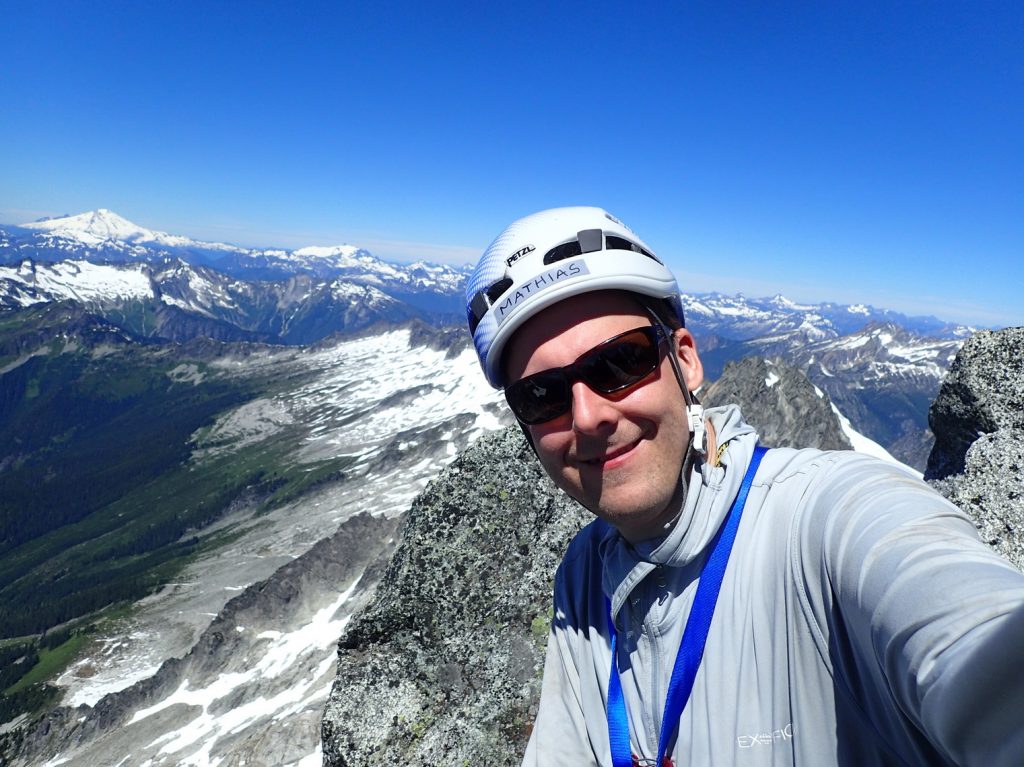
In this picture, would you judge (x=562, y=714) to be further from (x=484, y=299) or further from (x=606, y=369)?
(x=484, y=299)

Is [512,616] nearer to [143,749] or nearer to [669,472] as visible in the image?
[669,472]

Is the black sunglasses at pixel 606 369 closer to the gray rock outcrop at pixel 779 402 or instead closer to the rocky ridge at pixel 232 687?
the rocky ridge at pixel 232 687

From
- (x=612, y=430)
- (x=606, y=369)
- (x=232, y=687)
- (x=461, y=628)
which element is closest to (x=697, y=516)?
(x=612, y=430)

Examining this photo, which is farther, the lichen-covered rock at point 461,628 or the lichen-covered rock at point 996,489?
the lichen-covered rock at point 461,628

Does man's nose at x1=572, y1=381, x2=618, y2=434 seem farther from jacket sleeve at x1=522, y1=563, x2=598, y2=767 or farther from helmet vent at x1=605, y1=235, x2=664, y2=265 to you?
jacket sleeve at x1=522, y1=563, x2=598, y2=767

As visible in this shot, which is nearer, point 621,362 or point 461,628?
point 621,362

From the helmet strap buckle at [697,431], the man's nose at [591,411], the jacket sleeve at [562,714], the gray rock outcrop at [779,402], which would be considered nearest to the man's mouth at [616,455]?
the man's nose at [591,411]
